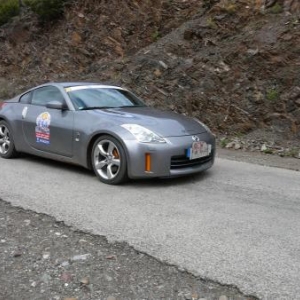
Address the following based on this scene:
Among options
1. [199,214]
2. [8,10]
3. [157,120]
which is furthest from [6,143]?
[8,10]

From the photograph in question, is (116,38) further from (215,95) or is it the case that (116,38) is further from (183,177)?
(183,177)

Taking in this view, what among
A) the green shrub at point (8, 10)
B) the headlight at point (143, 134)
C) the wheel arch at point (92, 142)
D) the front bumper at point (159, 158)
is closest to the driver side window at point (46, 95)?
the wheel arch at point (92, 142)

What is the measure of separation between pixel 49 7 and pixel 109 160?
1404 cm

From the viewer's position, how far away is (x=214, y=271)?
3.64 metres

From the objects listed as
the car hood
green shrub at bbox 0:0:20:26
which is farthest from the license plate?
green shrub at bbox 0:0:20:26

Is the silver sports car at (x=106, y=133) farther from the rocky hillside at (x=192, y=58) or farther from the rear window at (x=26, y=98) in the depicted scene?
the rocky hillside at (x=192, y=58)

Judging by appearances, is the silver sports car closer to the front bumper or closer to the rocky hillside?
the front bumper

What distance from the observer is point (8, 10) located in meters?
21.4

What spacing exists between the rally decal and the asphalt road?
0.44 m

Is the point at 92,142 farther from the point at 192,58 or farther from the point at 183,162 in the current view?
the point at 192,58

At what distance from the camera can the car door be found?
6727 mm

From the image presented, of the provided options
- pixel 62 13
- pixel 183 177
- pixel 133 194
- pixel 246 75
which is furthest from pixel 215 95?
pixel 62 13

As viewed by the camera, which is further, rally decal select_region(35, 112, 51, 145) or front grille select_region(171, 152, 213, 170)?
rally decal select_region(35, 112, 51, 145)

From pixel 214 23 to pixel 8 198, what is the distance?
9.51 meters
